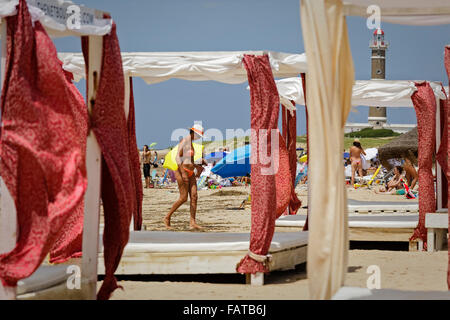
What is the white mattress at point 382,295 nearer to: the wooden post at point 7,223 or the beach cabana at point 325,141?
the beach cabana at point 325,141

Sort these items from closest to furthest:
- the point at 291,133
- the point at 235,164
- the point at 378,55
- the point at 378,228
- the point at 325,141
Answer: the point at 325,141
the point at 378,228
the point at 291,133
the point at 235,164
the point at 378,55

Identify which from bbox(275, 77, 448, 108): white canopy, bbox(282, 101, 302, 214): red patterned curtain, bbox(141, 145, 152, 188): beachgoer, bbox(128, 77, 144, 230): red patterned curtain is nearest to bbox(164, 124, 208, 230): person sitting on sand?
bbox(128, 77, 144, 230): red patterned curtain

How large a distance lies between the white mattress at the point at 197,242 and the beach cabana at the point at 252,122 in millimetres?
10

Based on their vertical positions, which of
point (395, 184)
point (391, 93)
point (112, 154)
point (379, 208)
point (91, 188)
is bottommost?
point (395, 184)

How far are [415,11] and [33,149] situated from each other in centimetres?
272

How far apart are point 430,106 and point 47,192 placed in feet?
21.4

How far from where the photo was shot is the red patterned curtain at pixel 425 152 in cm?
919

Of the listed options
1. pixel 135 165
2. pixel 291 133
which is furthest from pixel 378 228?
pixel 135 165

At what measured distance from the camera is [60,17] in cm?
440

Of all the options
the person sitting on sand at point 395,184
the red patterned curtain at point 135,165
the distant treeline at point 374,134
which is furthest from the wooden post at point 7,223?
the distant treeline at point 374,134

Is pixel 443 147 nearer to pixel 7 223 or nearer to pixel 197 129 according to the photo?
pixel 197 129

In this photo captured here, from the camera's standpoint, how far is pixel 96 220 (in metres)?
4.68
